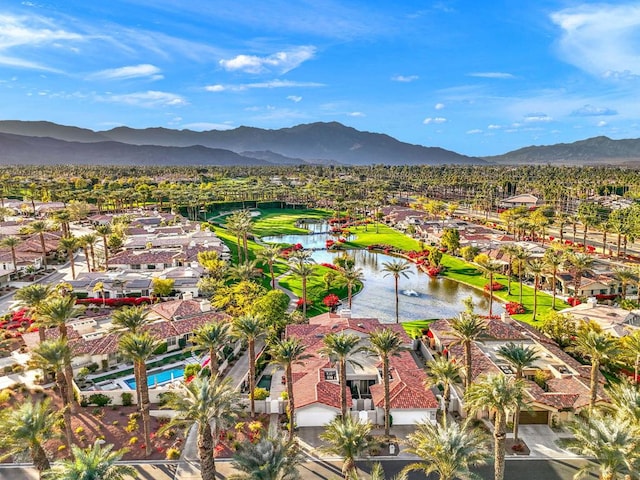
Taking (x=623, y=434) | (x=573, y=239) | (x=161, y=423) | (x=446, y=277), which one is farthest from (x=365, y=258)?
(x=623, y=434)

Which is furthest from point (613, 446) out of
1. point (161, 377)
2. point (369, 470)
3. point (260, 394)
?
point (161, 377)

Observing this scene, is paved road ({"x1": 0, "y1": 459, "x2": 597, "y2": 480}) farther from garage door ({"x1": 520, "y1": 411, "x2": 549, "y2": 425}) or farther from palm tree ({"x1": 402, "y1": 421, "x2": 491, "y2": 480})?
palm tree ({"x1": 402, "y1": 421, "x2": 491, "y2": 480})

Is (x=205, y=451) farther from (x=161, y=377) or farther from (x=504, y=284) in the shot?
(x=504, y=284)

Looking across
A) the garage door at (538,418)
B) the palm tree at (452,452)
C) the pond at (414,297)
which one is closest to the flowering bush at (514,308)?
the pond at (414,297)

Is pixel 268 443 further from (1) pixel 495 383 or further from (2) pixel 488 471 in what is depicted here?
(2) pixel 488 471

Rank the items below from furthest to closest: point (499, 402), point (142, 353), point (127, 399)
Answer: point (127, 399)
point (142, 353)
point (499, 402)

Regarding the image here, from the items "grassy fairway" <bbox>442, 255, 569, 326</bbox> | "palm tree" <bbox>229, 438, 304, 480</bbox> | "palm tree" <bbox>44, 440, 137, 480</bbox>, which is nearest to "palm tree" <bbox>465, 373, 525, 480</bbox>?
"palm tree" <bbox>229, 438, 304, 480</bbox>

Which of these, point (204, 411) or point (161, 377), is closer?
point (204, 411)

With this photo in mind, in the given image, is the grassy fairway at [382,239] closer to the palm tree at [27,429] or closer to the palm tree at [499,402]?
the palm tree at [499,402]
